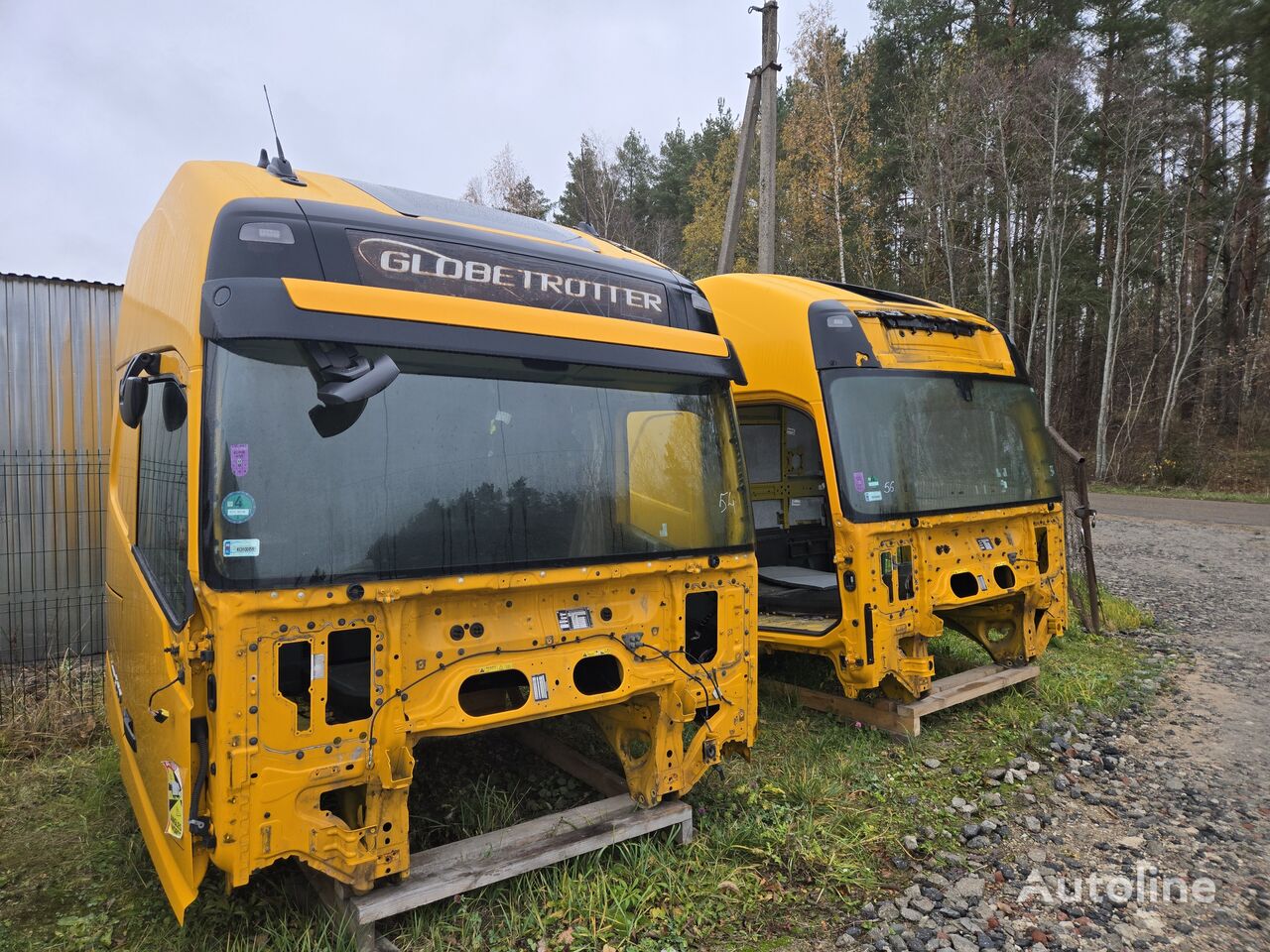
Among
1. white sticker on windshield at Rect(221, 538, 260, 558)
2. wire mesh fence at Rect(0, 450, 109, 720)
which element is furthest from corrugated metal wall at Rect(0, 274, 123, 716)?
white sticker on windshield at Rect(221, 538, 260, 558)

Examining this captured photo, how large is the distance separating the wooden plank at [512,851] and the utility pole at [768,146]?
8.44m

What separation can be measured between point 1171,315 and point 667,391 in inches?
1150

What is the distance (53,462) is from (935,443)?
770 centimetres

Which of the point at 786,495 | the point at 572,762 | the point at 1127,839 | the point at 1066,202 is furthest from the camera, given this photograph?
the point at 1066,202

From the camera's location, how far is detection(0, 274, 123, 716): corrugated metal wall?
22.7 ft

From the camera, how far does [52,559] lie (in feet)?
23.2

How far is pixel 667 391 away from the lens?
144 inches

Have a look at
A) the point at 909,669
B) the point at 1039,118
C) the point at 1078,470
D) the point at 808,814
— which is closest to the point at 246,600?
the point at 808,814

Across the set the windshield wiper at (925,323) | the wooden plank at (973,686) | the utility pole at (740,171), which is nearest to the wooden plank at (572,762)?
the wooden plank at (973,686)

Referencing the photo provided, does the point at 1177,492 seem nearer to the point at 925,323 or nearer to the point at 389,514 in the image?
the point at 925,323

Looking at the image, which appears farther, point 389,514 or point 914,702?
point 914,702

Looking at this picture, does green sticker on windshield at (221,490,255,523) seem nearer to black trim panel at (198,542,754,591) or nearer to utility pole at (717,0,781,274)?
black trim panel at (198,542,754,591)

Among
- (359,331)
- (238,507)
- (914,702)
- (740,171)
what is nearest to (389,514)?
(238,507)

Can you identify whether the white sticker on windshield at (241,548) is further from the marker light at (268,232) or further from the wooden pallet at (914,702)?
the wooden pallet at (914,702)
